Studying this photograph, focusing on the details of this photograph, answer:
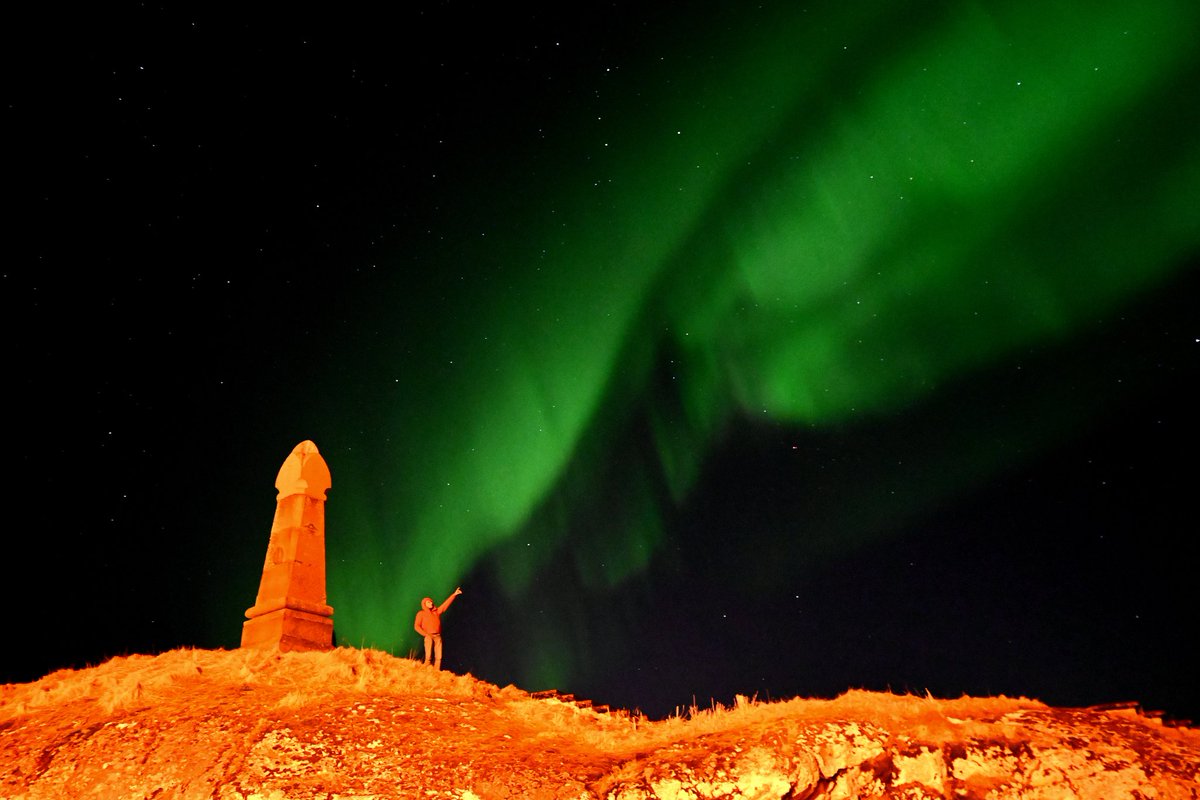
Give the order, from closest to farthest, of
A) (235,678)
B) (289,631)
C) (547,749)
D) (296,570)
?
1. (547,749)
2. (235,678)
3. (289,631)
4. (296,570)

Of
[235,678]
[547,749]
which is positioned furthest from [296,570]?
[547,749]

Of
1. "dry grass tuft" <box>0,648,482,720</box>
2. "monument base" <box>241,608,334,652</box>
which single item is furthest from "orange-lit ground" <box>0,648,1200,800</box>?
"monument base" <box>241,608,334,652</box>

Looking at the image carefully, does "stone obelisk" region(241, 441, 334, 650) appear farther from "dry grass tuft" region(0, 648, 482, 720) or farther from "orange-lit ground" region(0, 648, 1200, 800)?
"orange-lit ground" region(0, 648, 1200, 800)

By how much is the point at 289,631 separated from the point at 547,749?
733 cm

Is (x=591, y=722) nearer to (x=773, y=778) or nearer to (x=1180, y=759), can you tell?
(x=773, y=778)

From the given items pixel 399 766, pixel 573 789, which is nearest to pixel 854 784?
pixel 573 789

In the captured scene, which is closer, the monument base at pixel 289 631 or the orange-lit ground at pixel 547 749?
the orange-lit ground at pixel 547 749

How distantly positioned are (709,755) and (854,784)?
177 centimetres

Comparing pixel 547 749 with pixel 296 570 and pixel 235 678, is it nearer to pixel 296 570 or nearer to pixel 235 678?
pixel 235 678

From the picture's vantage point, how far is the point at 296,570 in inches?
671

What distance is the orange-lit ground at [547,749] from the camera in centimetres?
988

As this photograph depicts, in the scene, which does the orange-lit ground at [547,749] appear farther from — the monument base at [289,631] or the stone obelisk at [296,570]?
the stone obelisk at [296,570]

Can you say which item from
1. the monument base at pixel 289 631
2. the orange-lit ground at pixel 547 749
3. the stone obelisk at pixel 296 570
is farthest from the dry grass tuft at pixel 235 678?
the stone obelisk at pixel 296 570

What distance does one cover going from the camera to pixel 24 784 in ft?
33.4
